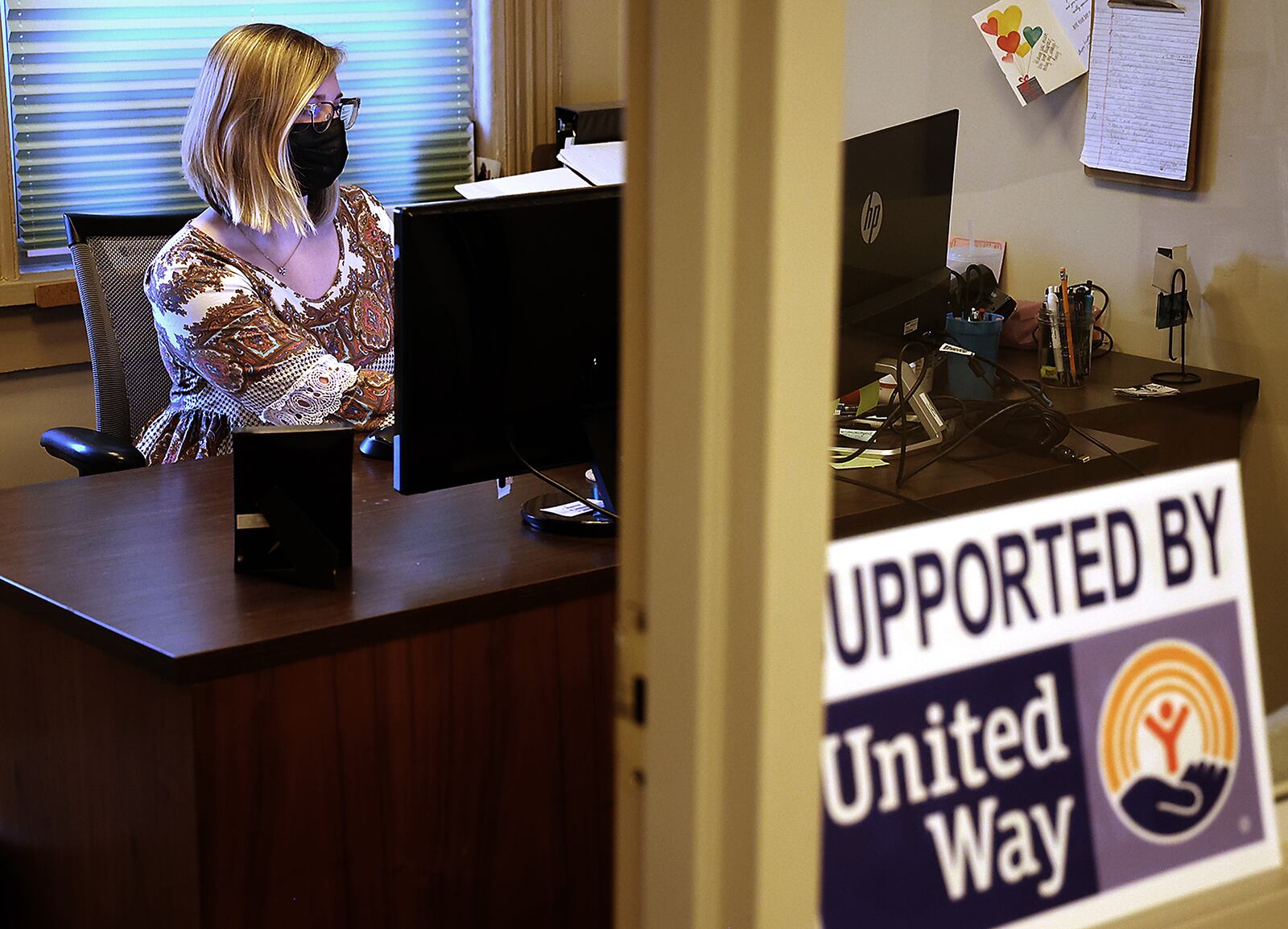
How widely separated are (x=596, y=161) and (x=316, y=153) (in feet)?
2.29

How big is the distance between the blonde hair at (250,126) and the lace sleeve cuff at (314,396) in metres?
0.31

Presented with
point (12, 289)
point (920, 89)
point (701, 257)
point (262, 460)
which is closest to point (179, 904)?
point (262, 460)

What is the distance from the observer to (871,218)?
973 mm

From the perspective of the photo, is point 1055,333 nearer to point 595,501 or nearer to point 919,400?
point 919,400

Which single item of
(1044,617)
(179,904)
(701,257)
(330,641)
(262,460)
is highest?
(701,257)

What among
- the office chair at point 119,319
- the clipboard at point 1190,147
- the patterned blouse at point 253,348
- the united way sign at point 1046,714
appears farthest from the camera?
the office chair at point 119,319

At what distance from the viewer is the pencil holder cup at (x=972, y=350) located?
126cm

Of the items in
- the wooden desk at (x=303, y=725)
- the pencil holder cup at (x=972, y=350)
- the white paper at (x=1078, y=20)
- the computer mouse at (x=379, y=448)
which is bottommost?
the wooden desk at (x=303, y=725)

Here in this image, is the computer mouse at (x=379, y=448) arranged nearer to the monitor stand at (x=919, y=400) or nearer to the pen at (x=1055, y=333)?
the pen at (x=1055, y=333)

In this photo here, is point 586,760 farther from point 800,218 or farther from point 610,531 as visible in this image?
point 800,218

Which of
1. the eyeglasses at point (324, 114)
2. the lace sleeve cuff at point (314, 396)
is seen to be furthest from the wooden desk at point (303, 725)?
the eyeglasses at point (324, 114)

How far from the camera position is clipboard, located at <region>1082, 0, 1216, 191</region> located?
114 centimetres

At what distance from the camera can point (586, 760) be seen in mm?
1842

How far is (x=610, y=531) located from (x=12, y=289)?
185cm
